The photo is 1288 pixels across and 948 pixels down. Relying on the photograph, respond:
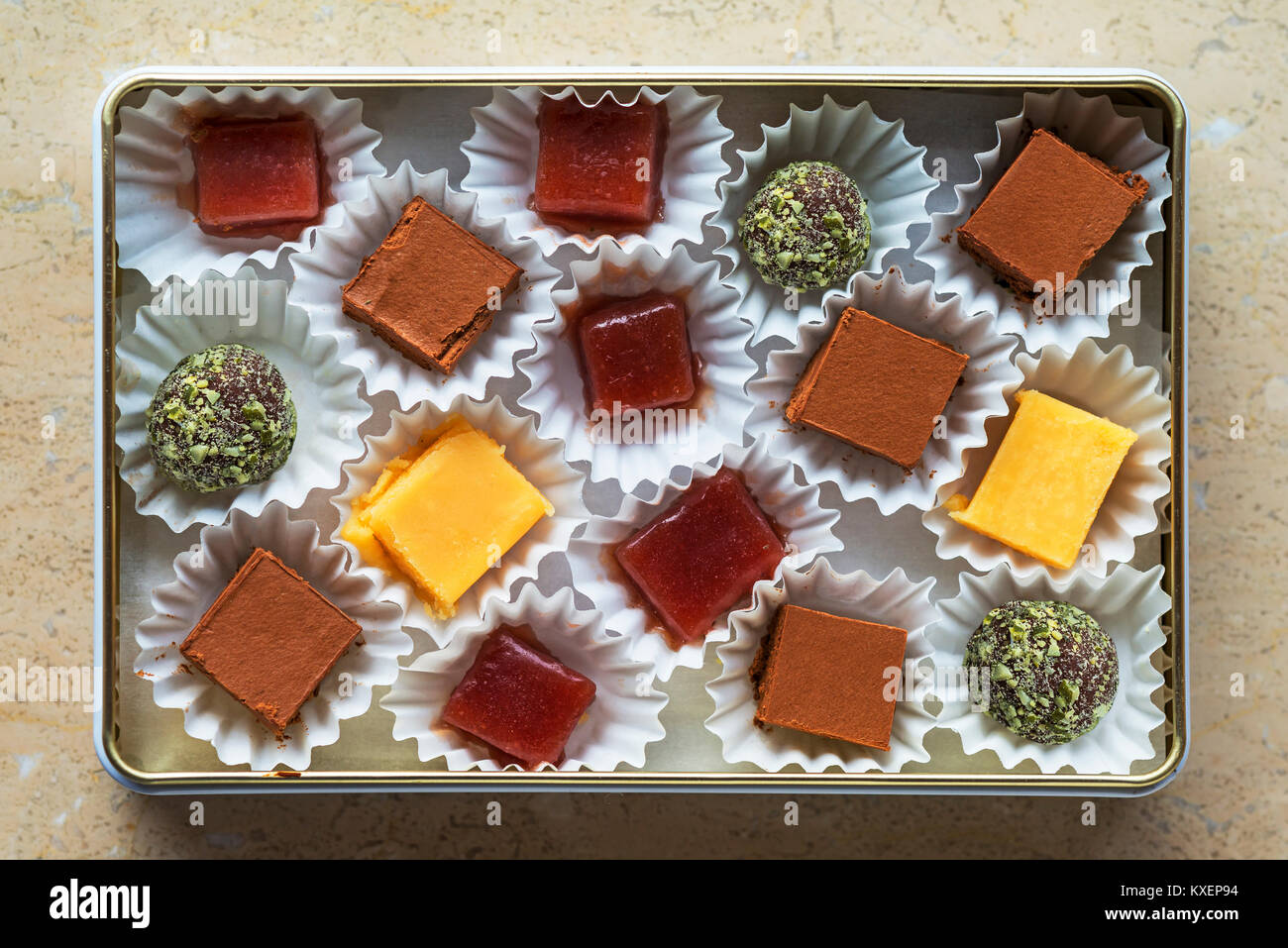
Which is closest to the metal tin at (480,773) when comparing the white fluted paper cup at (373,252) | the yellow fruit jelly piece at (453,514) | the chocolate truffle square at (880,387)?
the white fluted paper cup at (373,252)

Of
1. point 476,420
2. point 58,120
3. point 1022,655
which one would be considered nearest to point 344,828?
point 476,420

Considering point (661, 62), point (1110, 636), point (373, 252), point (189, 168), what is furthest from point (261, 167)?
point (1110, 636)

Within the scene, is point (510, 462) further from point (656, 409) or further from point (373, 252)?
point (373, 252)

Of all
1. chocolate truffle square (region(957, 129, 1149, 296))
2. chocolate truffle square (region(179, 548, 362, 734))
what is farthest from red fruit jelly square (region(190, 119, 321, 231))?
chocolate truffle square (region(957, 129, 1149, 296))

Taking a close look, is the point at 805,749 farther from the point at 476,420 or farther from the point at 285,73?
the point at 285,73

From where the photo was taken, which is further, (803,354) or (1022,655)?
(803,354)

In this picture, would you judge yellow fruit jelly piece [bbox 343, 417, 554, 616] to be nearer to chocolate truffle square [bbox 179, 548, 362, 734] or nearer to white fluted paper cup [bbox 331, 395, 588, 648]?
white fluted paper cup [bbox 331, 395, 588, 648]
